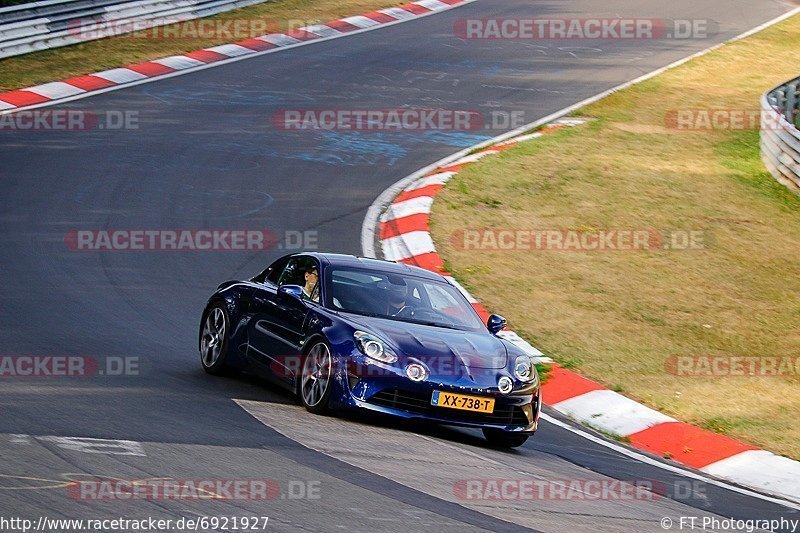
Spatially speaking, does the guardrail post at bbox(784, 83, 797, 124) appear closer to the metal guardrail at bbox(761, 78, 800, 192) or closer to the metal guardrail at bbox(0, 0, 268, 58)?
the metal guardrail at bbox(761, 78, 800, 192)

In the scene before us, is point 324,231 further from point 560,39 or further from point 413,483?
point 560,39

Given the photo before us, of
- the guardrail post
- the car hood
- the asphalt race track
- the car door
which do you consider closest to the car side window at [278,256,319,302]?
the car door

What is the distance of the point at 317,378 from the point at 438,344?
920mm

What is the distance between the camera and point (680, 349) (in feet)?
42.7

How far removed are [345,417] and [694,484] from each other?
8.49ft

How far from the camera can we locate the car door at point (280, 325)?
32.5 feet

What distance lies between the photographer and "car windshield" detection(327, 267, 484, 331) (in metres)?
10.1

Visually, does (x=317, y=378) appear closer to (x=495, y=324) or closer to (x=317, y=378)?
(x=317, y=378)

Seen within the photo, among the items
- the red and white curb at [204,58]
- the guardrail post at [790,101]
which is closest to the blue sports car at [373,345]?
the red and white curb at [204,58]

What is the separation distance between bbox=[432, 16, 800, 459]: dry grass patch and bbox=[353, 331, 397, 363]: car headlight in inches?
133

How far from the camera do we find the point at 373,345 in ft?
30.4

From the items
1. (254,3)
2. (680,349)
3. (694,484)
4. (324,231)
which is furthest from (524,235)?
(254,3)

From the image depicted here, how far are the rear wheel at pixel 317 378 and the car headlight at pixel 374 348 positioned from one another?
243 millimetres

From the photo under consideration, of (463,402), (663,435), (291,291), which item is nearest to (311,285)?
(291,291)
